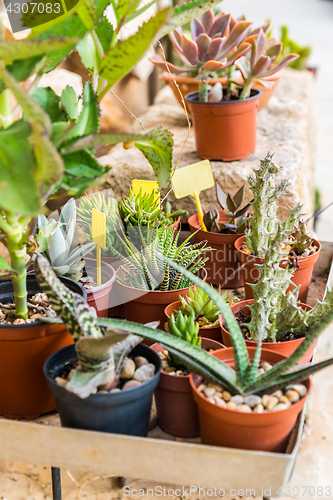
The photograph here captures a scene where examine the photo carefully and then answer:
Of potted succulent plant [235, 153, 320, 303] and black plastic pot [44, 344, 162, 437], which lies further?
potted succulent plant [235, 153, 320, 303]

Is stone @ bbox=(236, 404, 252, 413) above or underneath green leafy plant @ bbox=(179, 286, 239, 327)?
above

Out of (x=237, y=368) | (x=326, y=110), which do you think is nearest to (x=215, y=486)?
(x=237, y=368)

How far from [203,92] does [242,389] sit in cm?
84

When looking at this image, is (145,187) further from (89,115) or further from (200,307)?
(89,115)

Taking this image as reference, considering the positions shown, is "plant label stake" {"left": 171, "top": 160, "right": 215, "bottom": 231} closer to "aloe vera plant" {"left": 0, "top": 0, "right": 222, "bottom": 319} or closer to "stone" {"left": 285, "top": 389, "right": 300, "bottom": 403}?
"aloe vera plant" {"left": 0, "top": 0, "right": 222, "bottom": 319}

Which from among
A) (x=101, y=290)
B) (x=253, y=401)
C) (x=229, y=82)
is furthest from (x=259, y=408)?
(x=229, y=82)

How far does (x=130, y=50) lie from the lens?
20.3 inches

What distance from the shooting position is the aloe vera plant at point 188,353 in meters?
0.55

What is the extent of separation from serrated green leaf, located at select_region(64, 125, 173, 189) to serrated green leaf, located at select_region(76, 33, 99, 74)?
12cm

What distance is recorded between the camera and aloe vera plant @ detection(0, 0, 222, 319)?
0.44 metres

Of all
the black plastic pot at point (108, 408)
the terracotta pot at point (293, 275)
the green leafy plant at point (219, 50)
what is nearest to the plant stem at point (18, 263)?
the black plastic pot at point (108, 408)

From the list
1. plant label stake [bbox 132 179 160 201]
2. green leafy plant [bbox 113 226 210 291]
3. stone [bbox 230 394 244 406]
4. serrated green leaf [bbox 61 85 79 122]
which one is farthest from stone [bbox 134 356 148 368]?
plant label stake [bbox 132 179 160 201]

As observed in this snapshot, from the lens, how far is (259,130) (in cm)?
159

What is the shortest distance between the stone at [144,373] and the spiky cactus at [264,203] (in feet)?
1.05
